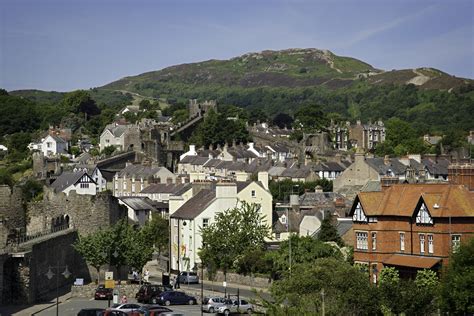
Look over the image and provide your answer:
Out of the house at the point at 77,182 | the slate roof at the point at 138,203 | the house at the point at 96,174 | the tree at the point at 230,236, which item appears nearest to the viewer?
the tree at the point at 230,236

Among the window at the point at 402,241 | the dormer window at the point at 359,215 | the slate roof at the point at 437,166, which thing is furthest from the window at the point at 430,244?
the slate roof at the point at 437,166

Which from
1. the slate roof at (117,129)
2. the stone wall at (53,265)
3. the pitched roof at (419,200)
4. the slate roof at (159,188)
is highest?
the slate roof at (117,129)

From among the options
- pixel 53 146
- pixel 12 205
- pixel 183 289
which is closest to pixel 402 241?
pixel 183 289

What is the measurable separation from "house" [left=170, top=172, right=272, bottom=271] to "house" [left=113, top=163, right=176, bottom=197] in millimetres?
35071

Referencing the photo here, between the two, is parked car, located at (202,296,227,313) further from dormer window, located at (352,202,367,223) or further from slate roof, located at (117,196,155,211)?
slate roof, located at (117,196,155,211)

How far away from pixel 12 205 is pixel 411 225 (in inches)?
701

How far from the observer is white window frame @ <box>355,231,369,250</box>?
51344 mm

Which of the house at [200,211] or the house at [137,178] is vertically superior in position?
the house at [137,178]

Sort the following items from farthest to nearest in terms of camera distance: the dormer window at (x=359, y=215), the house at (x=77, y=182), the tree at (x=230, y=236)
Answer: the house at (x=77, y=182) → the tree at (x=230, y=236) → the dormer window at (x=359, y=215)

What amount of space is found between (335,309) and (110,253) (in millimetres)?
17823

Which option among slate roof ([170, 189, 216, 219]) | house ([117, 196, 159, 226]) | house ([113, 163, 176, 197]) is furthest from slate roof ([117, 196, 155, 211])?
slate roof ([170, 189, 216, 219])

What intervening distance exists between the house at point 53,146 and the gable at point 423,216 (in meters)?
79.8

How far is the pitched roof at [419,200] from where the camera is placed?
154 feet

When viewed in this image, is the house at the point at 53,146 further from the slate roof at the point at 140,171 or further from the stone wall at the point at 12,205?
the stone wall at the point at 12,205
